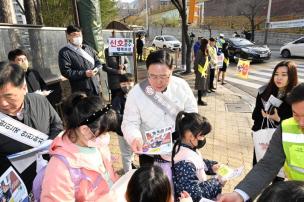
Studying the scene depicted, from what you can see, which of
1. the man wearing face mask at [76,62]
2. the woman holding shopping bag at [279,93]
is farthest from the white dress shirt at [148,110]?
the man wearing face mask at [76,62]

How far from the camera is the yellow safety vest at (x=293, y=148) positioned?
71.1 inches

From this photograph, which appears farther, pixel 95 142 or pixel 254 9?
pixel 254 9

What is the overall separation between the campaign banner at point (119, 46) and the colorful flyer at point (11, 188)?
394cm

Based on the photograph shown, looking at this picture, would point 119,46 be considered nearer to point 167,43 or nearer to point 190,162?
point 190,162

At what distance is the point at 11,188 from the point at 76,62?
2.97 metres

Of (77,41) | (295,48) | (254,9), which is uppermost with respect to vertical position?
(254,9)

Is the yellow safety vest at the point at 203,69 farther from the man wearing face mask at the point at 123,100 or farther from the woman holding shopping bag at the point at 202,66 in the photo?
the man wearing face mask at the point at 123,100

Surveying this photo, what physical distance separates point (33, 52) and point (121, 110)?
293cm

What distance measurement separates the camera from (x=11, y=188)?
1814 mm

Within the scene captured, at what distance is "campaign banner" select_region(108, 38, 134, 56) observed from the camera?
551 centimetres

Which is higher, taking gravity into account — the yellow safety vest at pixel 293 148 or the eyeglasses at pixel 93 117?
the eyeglasses at pixel 93 117

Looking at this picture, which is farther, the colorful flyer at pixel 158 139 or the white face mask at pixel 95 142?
the colorful flyer at pixel 158 139

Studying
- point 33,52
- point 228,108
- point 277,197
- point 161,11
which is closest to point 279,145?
point 277,197

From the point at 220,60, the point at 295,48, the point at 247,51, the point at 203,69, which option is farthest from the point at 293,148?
the point at 295,48
